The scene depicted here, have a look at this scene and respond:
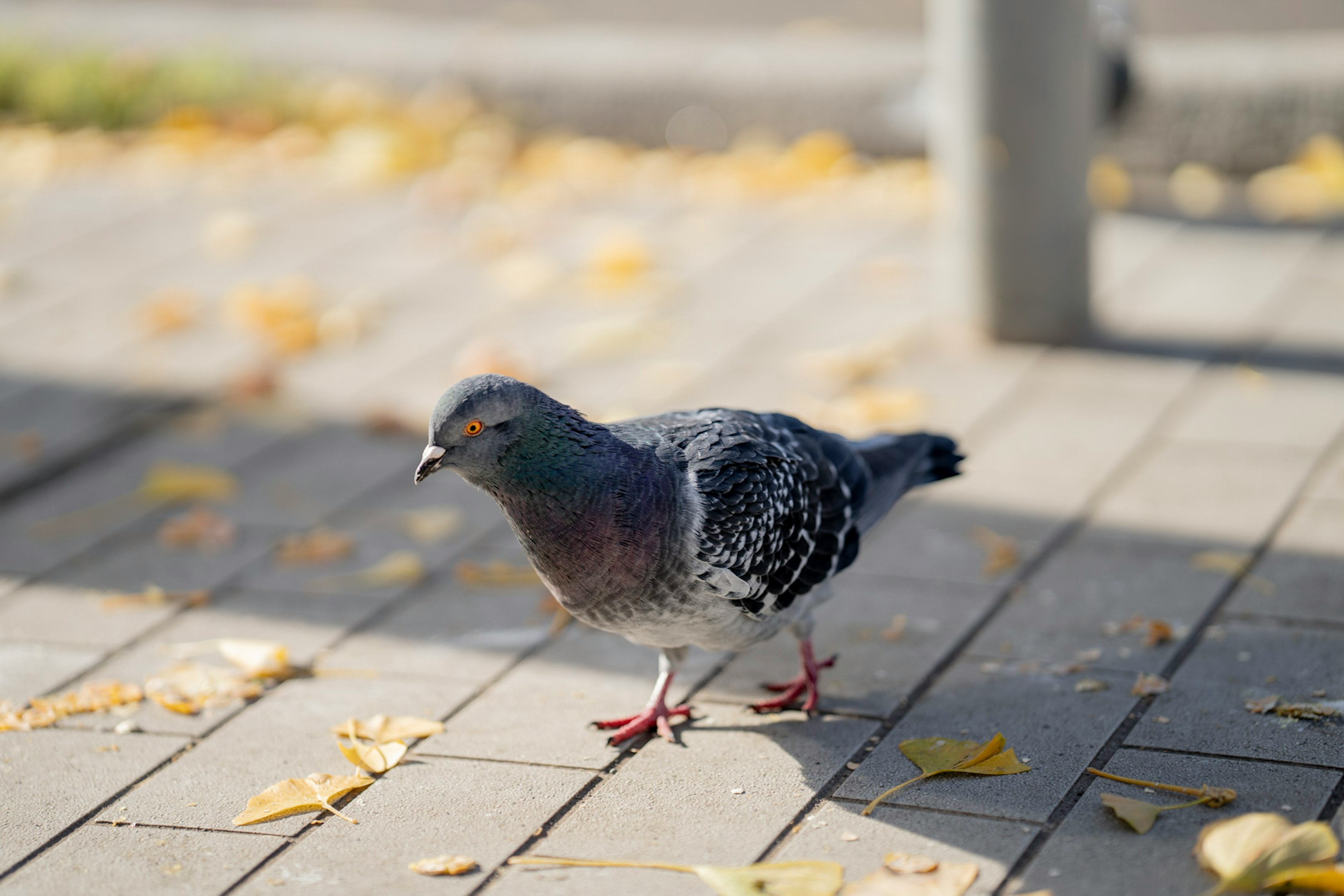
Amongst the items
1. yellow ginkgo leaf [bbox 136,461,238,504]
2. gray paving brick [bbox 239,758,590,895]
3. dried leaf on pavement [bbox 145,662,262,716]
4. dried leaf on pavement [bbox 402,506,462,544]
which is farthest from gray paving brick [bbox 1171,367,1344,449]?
yellow ginkgo leaf [bbox 136,461,238,504]

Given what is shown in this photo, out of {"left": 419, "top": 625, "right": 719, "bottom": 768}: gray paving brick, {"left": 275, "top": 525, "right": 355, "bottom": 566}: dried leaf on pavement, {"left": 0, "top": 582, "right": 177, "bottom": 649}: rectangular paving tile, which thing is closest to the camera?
{"left": 419, "top": 625, "right": 719, "bottom": 768}: gray paving brick

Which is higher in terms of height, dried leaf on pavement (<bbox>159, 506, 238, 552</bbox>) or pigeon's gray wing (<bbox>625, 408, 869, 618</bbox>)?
pigeon's gray wing (<bbox>625, 408, 869, 618</bbox>)

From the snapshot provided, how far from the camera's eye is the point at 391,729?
12.6 feet

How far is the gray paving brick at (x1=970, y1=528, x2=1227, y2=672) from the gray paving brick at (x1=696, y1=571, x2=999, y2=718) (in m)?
0.12

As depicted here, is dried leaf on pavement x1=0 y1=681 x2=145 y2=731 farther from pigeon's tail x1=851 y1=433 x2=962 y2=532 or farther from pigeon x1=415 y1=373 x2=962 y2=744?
pigeon's tail x1=851 y1=433 x2=962 y2=532

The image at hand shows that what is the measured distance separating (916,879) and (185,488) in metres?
3.29

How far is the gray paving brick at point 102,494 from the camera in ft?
16.6

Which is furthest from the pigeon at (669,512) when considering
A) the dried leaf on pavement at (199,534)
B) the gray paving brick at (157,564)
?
the dried leaf on pavement at (199,534)

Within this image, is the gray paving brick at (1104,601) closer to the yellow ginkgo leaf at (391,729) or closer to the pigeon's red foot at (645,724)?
the pigeon's red foot at (645,724)

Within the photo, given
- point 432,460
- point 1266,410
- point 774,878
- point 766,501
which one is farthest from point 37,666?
point 1266,410

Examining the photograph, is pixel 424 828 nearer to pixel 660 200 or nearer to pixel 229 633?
pixel 229 633

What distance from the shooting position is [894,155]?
816 cm

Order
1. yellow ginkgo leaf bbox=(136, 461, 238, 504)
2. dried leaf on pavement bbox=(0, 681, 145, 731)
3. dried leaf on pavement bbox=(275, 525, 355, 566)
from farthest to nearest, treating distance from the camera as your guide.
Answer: yellow ginkgo leaf bbox=(136, 461, 238, 504), dried leaf on pavement bbox=(275, 525, 355, 566), dried leaf on pavement bbox=(0, 681, 145, 731)

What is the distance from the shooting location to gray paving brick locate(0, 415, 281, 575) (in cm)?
506
